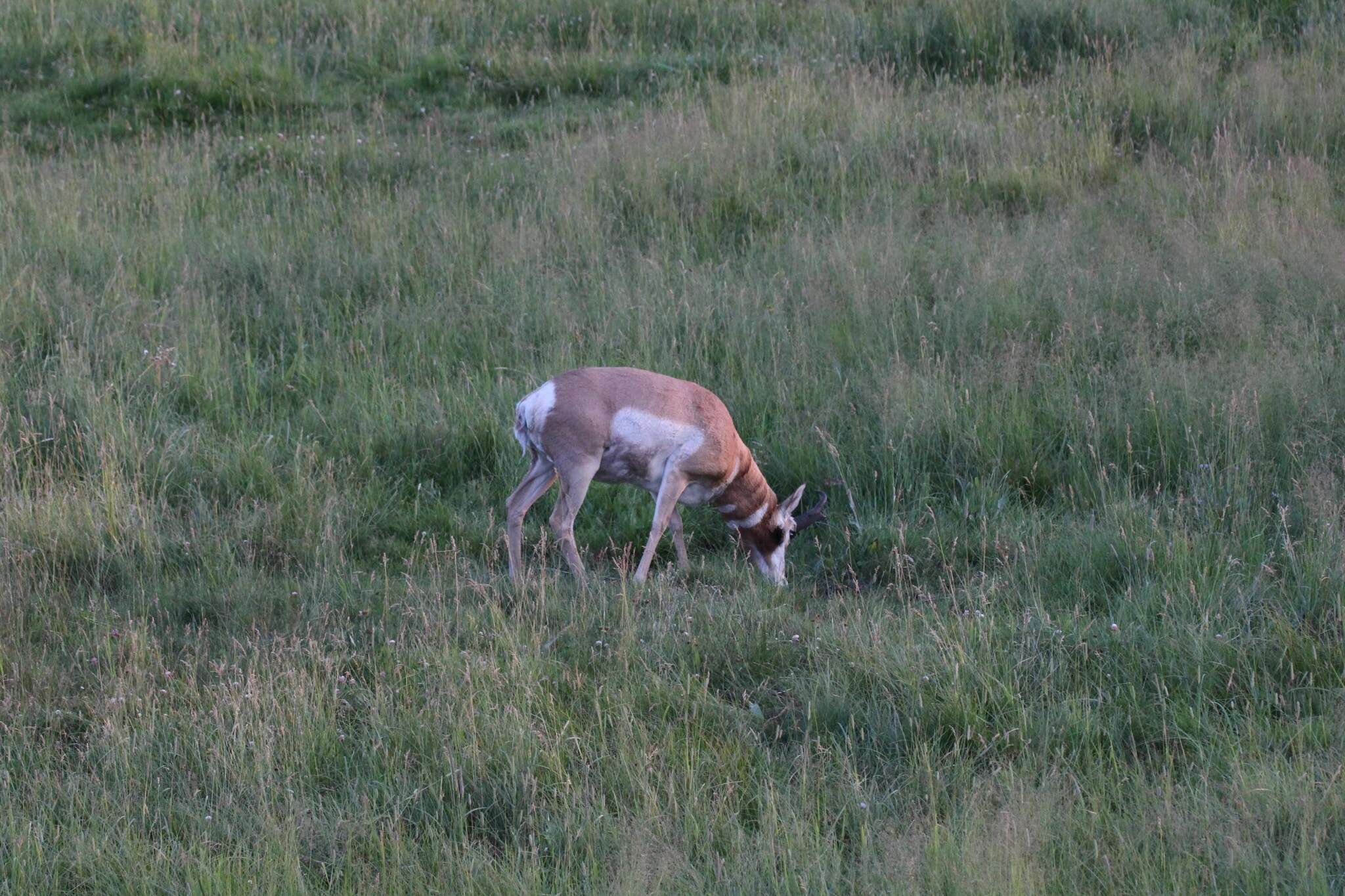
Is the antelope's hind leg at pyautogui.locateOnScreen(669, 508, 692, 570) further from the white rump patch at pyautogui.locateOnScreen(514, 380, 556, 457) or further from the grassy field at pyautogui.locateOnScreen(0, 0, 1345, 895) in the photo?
the white rump patch at pyautogui.locateOnScreen(514, 380, 556, 457)

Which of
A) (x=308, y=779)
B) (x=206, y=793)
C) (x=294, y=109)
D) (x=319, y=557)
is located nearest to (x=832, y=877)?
(x=308, y=779)

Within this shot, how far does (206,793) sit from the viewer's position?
4.70 meters

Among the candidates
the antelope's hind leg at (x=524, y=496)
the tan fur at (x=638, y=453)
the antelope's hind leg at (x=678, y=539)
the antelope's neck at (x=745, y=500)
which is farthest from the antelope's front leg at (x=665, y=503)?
the antelope's hind leg at (x=524, y=496)

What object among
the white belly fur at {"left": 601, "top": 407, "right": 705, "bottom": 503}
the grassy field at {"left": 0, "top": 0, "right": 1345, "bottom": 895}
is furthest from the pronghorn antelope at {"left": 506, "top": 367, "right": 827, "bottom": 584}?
the grassy field at {"left": 0, "top": 0, "right": 1345, "bottom": 895}

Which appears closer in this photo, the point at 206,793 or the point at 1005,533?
the point at 206,793

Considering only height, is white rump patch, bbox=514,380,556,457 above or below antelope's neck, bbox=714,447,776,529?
above

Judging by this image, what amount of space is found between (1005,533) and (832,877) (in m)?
2.96

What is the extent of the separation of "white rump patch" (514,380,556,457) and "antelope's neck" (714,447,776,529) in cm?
107

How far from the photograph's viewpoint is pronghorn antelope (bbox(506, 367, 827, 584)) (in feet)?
21.5

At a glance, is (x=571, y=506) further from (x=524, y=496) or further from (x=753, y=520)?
(x=753, y=520)

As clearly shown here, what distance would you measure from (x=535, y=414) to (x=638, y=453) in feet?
1.93

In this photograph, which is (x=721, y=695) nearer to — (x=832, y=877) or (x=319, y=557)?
(x=832, y=877)

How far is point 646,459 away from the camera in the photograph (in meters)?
6.79

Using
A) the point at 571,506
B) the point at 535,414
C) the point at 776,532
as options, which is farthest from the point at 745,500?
the point at 535,414
